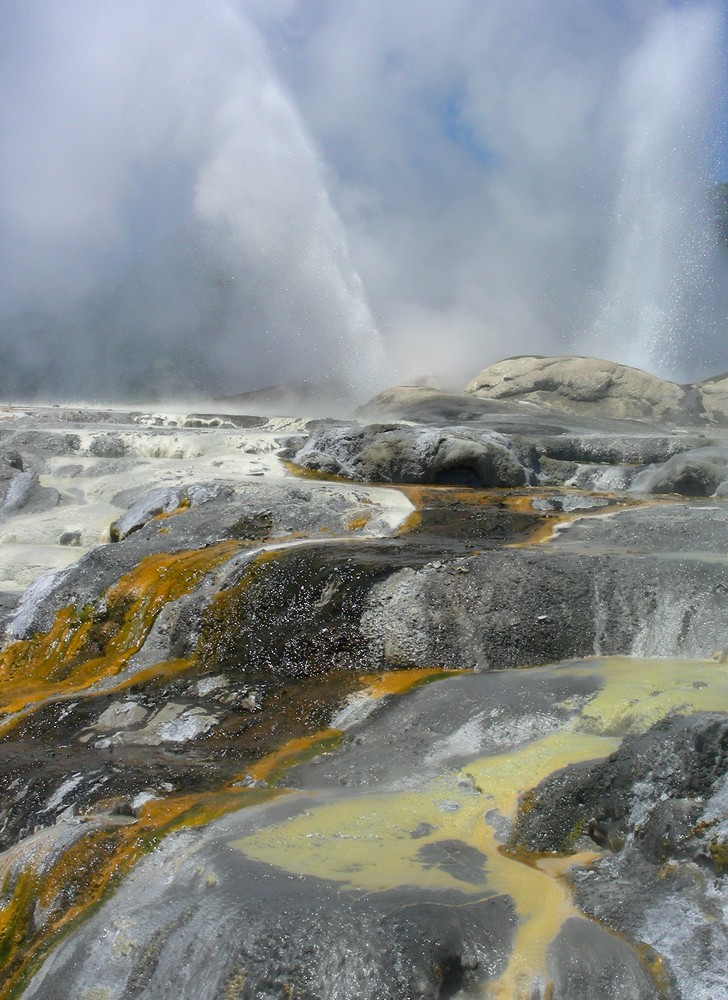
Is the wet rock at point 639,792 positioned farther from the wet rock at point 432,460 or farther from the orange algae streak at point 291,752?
the wet rock at point 432,460

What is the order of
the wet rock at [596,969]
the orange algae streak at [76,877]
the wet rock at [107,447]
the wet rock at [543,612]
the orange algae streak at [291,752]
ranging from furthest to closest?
the wet rock at [107,447] < the wet rock at [543,612] < the orange algae streak at [291,752] < the orange algae streak at [76,877] < the wet rock at [596,969]

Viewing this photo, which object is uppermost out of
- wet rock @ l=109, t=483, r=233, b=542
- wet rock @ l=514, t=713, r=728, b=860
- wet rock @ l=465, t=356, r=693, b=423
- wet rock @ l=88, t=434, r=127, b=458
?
wet rock @ l=465, t=356, r=693, b=423

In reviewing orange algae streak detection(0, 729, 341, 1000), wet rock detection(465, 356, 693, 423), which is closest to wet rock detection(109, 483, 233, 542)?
orange algae streak detection(0, 729, 341, 1000)

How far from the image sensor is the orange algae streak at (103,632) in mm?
6547

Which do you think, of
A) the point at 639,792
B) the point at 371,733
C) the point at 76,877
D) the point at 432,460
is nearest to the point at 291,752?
the point at 371,733

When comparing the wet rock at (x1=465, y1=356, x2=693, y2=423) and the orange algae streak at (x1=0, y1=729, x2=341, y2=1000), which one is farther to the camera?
the wet rock at (x1=465, y1=356, x2=693, y2=423)

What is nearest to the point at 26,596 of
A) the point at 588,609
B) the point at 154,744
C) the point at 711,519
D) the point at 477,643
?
the point at 154,744

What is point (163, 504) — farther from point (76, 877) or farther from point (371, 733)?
point (76, 877)

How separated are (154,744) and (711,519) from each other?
4952 mm

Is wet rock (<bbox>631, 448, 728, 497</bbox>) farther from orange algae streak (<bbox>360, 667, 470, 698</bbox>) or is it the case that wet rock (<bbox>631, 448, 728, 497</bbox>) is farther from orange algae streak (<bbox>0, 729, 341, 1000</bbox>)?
orange algae streak (<bbox>0, 729, 341, 1000</bbox>)

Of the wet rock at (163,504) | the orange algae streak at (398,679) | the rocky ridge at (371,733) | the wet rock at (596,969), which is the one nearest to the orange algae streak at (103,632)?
the rocky ridge at (371,733)

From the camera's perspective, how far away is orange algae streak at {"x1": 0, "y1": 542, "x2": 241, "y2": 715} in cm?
655

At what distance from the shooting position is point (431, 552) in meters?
6.88

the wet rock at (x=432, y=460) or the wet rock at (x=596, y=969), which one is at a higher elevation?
the wet rock at (x=432, y=460)
